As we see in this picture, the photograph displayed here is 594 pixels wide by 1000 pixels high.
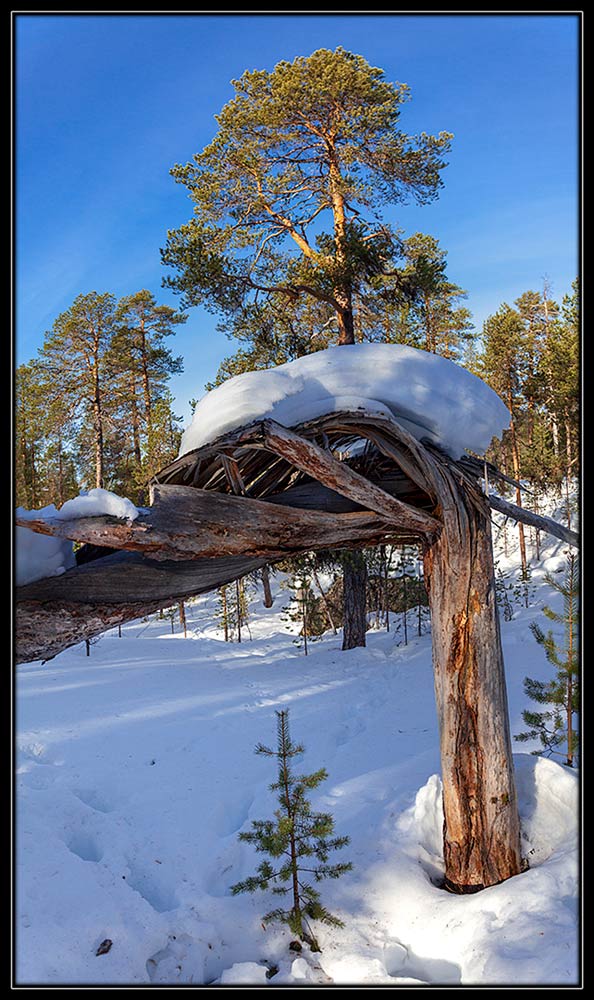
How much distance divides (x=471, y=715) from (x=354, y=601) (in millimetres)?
10760

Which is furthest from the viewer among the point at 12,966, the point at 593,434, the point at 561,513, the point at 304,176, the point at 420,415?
the point at 561,513

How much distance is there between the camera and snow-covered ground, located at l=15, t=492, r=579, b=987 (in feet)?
10.7

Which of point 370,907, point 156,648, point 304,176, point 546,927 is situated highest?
point 304,176

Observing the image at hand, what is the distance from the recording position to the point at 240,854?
16.3 ft

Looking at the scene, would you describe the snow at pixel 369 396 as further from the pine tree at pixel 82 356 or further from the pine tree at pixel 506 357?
the pine tree at pixel 506 357

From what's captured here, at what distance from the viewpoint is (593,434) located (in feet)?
8.70

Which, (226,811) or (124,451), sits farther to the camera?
(124,451)

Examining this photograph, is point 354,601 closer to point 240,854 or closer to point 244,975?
point 240,854

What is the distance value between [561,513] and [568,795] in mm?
21741

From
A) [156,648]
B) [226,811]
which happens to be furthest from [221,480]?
[156,648]

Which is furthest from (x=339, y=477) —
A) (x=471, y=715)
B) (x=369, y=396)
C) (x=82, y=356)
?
(x=82, y=356)

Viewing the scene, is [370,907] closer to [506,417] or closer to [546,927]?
[546,927]

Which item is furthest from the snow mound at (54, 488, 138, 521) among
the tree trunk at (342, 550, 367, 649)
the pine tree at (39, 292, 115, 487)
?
the pine tree at (39, 292, 115, 487)

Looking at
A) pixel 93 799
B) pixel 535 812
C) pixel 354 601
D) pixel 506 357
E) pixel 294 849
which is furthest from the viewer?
pixel 506 357
